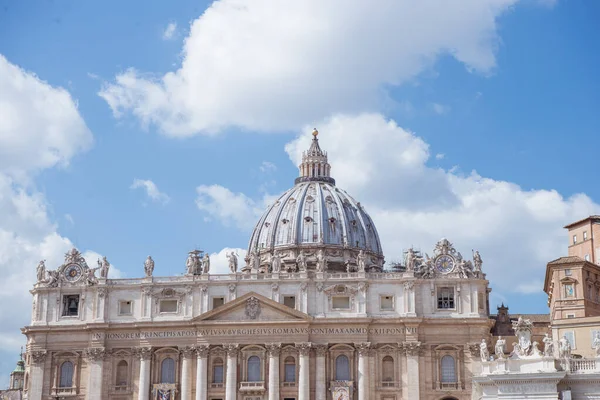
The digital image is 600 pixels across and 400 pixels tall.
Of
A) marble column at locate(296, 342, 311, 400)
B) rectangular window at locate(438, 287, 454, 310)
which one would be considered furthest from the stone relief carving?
rectangular window at locate(438, 287, 454, 310)

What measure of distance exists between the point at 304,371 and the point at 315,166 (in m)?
53.5

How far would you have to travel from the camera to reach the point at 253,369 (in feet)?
321

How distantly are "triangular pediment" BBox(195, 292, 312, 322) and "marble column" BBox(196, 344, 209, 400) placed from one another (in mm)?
2970

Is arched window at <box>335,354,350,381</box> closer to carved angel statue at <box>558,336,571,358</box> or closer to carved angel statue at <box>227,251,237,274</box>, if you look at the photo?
carved angel statue at <box>227,251,237,274</box>

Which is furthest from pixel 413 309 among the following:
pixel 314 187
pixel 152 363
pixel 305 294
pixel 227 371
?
pixel 314 187

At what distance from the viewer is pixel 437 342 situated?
9644cm

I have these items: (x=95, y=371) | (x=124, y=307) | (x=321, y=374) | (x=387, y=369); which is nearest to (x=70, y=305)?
(x=124, y=307)

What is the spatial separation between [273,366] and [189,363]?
324 inches

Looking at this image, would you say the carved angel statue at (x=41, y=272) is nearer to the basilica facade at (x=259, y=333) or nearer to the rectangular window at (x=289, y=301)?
the basilica facade at (x=259, y=333)

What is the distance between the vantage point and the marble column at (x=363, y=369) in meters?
94.8

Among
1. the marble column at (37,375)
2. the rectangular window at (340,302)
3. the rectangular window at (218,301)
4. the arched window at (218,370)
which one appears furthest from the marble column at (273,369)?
the marble column at (37,375)

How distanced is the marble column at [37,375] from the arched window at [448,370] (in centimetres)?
3875

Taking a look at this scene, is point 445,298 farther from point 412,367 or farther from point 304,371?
point 304,371

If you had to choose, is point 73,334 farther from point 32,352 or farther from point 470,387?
point 470,387
